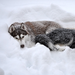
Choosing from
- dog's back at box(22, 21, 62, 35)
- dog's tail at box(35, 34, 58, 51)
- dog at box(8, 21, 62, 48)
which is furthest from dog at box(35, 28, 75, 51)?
dog's back at box(22, 21, 62, 35)

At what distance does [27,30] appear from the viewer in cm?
416

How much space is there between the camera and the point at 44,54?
2.45 meters

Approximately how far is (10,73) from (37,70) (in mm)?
487

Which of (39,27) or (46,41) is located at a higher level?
(46,41)

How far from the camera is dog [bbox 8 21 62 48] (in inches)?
144

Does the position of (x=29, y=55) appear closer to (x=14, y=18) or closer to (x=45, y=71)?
(x=45, y=71)

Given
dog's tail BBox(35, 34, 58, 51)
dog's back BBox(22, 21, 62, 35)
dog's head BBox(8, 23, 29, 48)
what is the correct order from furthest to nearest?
dog's back BBox(22, 21, 62, 35) < dog's head BBox(8, 23, 29, 48) < dog's tail BBox(35, 34, 58, 51)

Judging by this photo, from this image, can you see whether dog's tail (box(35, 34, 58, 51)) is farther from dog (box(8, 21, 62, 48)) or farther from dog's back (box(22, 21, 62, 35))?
dog's back (box(22, 21, 62, 35))

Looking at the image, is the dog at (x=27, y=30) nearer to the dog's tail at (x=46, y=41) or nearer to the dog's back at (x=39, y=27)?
the dog's back at (x=39, y=27)

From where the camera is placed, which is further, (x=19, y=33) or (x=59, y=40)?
(x=19, y=33)

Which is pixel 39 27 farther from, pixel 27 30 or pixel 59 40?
pixel 59 40

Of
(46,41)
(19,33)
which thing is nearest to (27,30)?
(19,33)

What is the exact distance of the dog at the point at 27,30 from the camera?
365 centimetres

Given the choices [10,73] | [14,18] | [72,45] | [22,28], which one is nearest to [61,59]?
[72,45]
